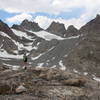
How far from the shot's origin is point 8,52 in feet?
632

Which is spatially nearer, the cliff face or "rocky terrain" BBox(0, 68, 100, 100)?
"rocky terrain" BBox(0, 68, 100, 100)

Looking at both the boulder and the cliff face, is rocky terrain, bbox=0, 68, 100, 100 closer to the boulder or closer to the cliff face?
the boulder

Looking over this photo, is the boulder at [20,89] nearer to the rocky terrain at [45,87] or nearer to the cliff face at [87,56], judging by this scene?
the rocky terrain at [45,87]

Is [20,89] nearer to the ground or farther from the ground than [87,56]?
nearer to the ground

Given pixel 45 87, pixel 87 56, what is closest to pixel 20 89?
pixel 45 87

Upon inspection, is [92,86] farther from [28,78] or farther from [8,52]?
[8,52]

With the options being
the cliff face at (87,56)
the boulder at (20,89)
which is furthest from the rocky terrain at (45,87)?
the cliff face at (87,56)

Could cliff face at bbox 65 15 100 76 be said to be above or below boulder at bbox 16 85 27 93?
above

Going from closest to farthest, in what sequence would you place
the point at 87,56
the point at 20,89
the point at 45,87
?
1. the point at 20,89
2. the point at 45,87
3. the point at 87,56

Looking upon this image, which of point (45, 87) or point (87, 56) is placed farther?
point (87, 56)

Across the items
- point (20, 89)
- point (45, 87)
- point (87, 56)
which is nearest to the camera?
point (20, 89)

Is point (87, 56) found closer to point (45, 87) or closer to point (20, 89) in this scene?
point (45, 87)

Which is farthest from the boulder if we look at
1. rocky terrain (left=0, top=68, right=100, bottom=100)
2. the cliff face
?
the cliff face

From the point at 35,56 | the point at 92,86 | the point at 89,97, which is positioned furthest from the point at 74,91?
the point at 35,56
